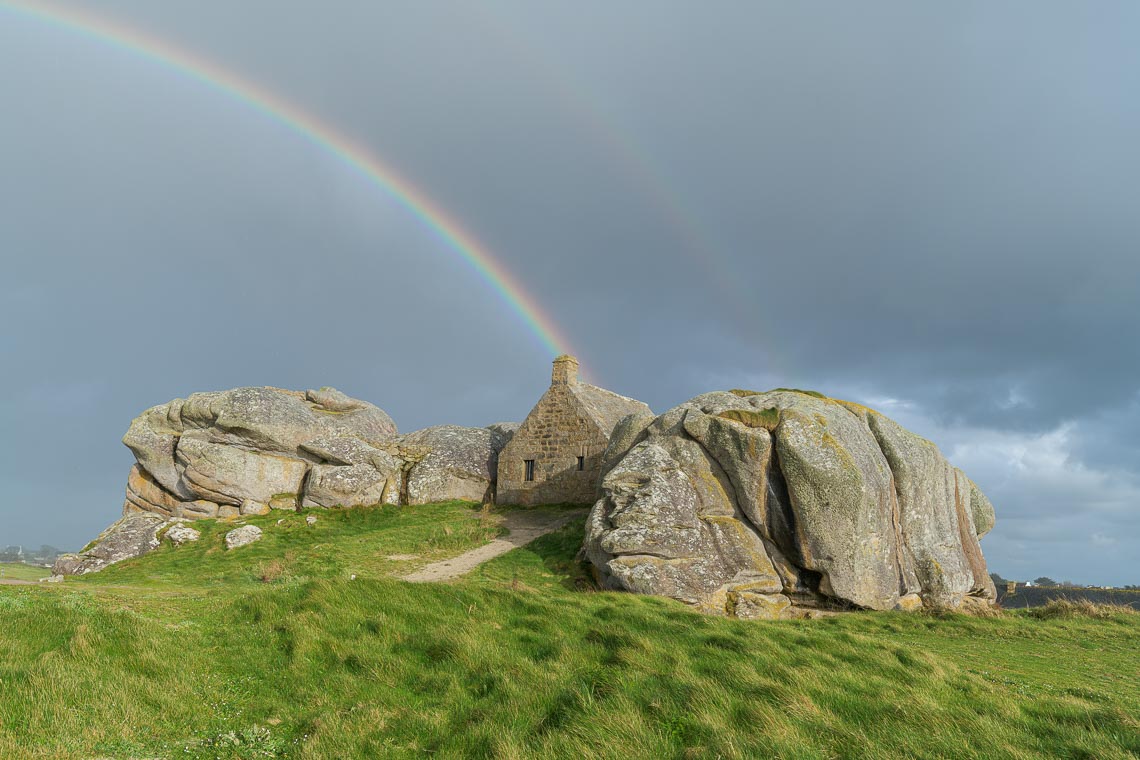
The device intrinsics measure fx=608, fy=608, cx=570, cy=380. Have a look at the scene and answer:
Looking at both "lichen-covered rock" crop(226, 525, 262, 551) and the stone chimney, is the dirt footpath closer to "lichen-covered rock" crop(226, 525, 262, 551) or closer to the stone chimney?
the stone chimney

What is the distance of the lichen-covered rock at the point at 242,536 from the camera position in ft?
85.9

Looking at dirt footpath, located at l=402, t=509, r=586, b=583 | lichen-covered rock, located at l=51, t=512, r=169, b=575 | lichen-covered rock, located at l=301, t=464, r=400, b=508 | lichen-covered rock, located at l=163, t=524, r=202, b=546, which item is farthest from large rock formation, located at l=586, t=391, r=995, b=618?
lichen-covered rock, located at l=51, t=512, r=169, b=575

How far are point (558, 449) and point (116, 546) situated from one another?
2089 centimetres

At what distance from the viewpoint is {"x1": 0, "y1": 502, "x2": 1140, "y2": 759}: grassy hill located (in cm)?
639

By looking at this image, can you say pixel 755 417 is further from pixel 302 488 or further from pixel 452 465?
pixel 302 488

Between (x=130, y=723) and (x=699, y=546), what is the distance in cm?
1533

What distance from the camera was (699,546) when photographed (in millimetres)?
19078

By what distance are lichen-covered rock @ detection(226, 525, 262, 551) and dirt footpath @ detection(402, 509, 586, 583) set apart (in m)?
9.65

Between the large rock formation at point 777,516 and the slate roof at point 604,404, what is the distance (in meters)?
11.0

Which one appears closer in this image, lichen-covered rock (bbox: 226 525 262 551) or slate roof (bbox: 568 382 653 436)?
lichen-covered rock (bbox: 226 525 262 551)

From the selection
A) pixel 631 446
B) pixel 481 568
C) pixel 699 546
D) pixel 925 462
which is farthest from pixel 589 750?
pixel 925 462

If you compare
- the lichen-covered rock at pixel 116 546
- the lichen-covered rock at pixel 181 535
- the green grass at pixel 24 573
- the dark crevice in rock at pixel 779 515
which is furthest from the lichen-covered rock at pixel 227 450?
the dark crevice in rock at pixel 779 515

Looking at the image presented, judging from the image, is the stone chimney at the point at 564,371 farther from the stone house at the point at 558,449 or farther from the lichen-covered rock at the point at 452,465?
the lichen-covered rock at the point at 452,465

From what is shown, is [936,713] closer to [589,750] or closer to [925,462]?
[589,750]
